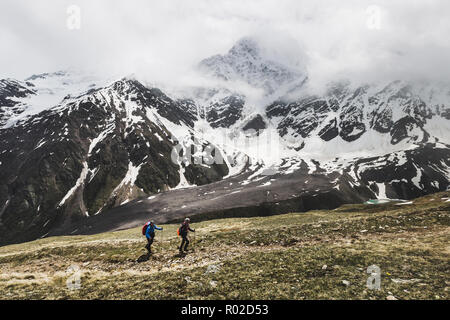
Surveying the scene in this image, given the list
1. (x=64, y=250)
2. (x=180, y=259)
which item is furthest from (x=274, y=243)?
(x=64, y=250)

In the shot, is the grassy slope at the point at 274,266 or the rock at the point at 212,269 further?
the rock at the point at 212,269

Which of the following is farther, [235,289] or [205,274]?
[205,274]

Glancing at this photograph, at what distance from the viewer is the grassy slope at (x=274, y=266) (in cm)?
1223

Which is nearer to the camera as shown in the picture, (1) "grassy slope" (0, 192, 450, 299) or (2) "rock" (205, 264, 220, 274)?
(1) "grassy slope" (0, 192, 450, 299)

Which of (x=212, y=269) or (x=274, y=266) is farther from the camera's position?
(x=212, y=269)

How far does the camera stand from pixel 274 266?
1609 centimetres

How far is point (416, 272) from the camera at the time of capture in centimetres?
1340

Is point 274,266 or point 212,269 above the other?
point 274,266

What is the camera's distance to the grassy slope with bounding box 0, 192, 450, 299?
40.1 feet
